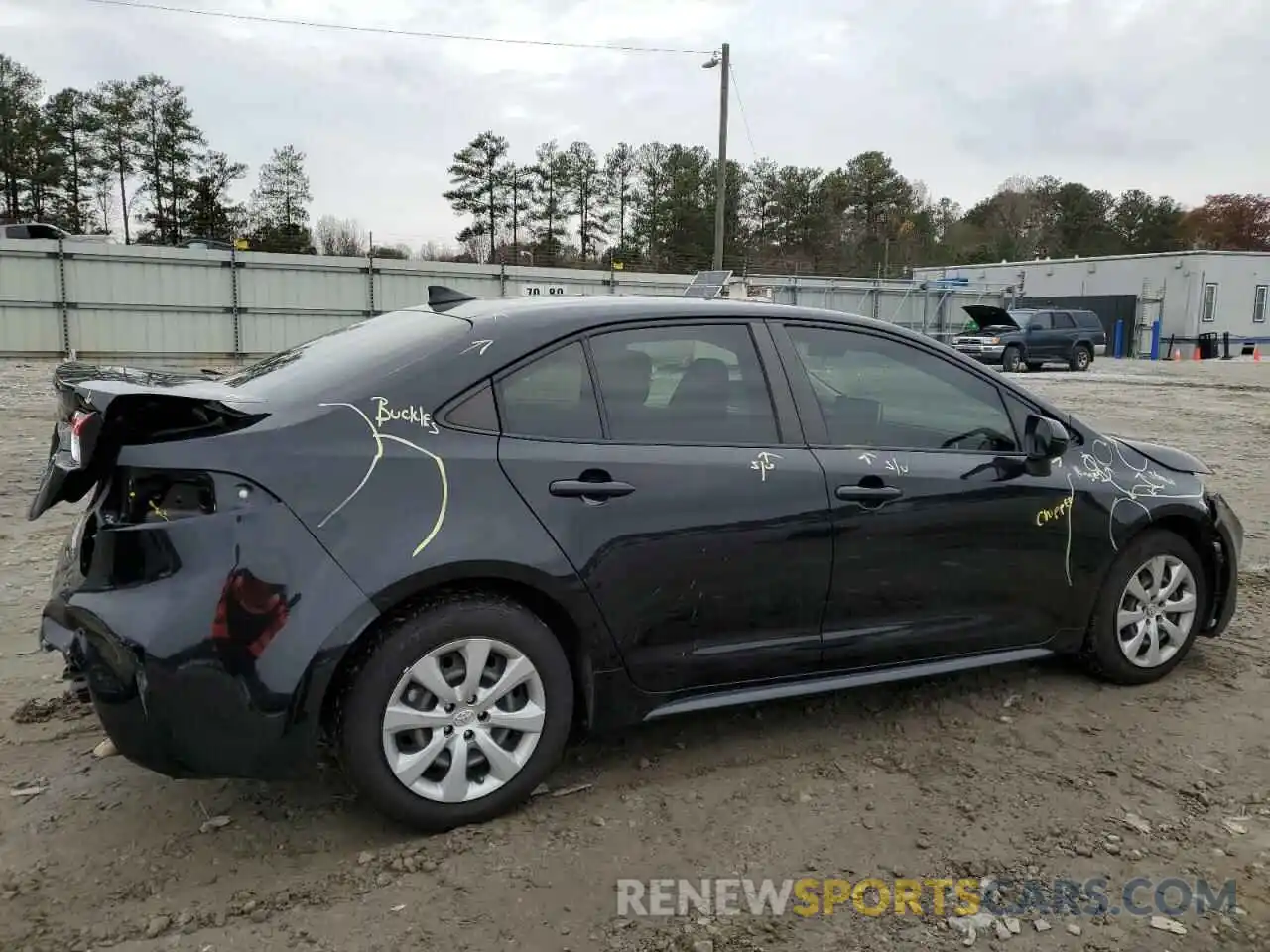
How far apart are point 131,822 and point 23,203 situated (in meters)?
49.5

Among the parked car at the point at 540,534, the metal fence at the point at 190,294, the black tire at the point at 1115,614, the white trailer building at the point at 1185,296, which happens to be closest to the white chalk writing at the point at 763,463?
the parked car at the point at 540,534

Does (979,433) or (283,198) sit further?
(283,198)

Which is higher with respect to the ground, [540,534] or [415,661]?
[540,534]

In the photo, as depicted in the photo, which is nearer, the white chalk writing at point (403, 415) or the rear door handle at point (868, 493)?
the white chalk writing at point (403, 415)

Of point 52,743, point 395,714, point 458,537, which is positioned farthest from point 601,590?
point 52,743

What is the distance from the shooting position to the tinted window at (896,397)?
3555 millimetres

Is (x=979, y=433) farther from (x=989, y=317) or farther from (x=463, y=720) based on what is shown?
(x=989, y=317)

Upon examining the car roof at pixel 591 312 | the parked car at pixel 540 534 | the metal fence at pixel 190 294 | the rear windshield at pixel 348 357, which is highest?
A: the metal fence at pixel 190 294

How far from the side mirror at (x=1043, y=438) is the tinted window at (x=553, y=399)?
1782 millimetres

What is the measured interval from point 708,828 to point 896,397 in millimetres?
1763

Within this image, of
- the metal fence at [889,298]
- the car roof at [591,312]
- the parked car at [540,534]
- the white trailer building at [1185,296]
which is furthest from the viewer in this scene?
the white trailer building at [1185,296]

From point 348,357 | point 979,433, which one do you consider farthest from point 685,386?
point 979,433

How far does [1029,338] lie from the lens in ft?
87.2

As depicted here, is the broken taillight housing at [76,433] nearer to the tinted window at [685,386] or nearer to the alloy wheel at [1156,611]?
the tinted window at [685,386]
